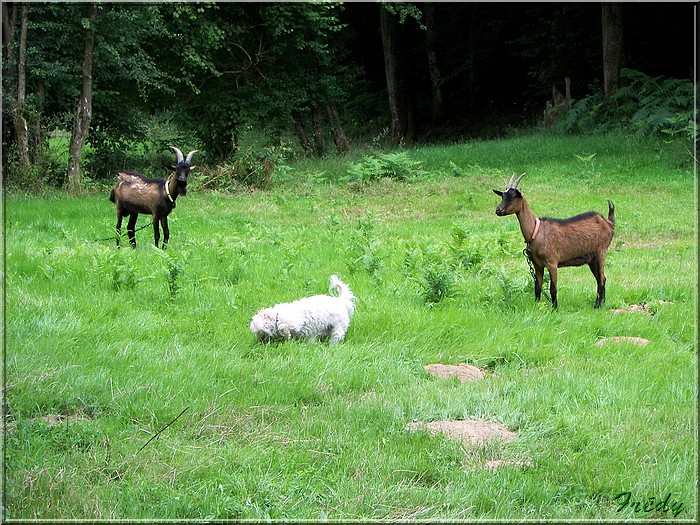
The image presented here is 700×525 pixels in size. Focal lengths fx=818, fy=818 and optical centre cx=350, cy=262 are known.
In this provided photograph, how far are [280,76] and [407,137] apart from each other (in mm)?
9870

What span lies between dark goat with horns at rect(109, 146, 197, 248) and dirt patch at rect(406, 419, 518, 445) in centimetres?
757

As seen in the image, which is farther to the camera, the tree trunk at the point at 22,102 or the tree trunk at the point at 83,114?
the tree trunk at the point at 83,114

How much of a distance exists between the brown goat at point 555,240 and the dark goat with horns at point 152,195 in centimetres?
551

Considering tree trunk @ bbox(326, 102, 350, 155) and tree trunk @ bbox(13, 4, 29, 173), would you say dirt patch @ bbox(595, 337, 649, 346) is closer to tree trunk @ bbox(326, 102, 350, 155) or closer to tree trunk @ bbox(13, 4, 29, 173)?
tree trunk @ bbox(13, 4, 29, 173)

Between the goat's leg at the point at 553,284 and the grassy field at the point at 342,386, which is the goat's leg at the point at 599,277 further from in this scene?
the goat's leg at the point at 553,284

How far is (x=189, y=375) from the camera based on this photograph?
6160mm

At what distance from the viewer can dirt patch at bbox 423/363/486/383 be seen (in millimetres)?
6734

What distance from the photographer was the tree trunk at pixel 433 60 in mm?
36031

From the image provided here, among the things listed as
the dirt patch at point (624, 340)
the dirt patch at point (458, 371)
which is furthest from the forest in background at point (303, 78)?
the dirt patch at point (624, 340)

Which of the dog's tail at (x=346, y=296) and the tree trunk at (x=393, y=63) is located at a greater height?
the tree trunk at (x=393, y=63)

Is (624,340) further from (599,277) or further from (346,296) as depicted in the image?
(346,296)

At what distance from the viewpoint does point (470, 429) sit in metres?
5.52

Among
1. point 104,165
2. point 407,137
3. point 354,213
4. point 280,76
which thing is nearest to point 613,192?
point 354,213

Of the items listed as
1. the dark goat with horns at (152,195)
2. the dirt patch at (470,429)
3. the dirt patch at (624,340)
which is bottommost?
the dirt patch at (470,429)
